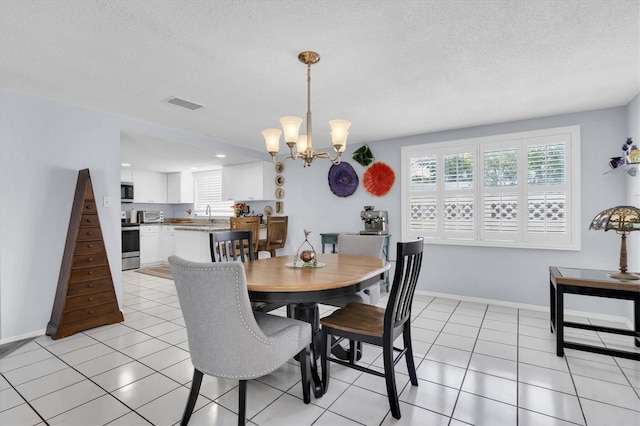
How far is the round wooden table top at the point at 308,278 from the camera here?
174 centimetres

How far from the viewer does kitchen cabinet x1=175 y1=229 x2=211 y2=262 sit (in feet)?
17.4

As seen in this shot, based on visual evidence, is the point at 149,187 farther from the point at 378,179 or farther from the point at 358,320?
the point at 358,320

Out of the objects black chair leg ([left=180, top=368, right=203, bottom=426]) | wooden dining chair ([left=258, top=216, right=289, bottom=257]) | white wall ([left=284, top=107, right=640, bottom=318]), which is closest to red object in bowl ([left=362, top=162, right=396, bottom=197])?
white wall ([left=284, top=107, right=640, bottom=318])

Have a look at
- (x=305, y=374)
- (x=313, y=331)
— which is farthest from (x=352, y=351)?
(x=305, y=374)

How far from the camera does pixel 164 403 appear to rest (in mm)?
1922

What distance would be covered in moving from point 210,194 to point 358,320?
19.6ft

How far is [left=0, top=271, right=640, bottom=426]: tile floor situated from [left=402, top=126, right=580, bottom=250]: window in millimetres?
1204

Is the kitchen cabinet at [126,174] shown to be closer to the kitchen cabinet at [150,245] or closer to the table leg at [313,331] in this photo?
the kitchen cabinet at [150,245]

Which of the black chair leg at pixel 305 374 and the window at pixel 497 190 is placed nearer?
the black chair leg at pixel 305 374

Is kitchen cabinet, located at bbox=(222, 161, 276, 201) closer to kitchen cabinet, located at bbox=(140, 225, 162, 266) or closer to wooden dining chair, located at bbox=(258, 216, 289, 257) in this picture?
wooden dining chair, located at bbox=(258, 216, 289, 257)

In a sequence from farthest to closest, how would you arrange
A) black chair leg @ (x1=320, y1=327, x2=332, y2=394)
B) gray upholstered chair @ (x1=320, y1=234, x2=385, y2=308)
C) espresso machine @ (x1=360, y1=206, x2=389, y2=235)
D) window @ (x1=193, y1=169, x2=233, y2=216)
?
1. window @ (x1=193, y1=169, x2=233, y2=216)
2. espresso machine @ (x1=360, y1=206, x2=389, y2=235)
3. gray upholstered chair @ (x1=320, y1=234, x2=385, y2=308)
4. black chair leg @ (x1=320, y1=327, x2=332, y2=394)

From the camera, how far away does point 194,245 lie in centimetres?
545

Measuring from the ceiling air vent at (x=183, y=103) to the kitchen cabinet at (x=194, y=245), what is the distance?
2478 mm

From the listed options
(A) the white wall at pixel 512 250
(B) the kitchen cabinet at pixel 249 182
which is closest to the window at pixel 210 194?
(B) the kitchen cabinet at pixel 249 182
